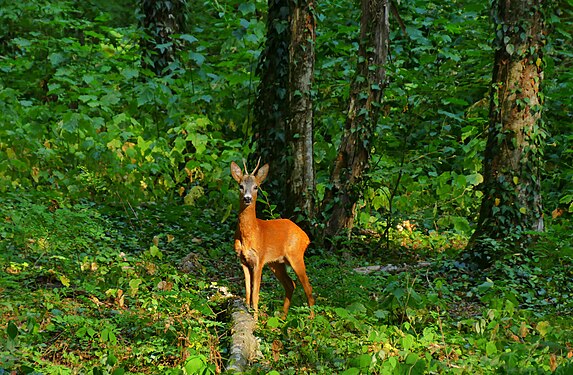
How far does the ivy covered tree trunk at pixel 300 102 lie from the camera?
9695 millimetres

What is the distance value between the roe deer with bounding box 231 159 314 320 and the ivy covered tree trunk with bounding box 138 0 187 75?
7.94 m

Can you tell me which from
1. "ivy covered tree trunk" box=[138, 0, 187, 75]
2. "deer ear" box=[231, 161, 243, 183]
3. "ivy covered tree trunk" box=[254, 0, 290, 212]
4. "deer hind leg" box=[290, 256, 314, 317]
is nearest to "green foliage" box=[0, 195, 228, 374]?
"deer hind leg" box=[290, 256, 314, 317]

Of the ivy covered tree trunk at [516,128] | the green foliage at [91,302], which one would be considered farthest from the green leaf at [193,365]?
the ivy covered tree trunk at [516,128]

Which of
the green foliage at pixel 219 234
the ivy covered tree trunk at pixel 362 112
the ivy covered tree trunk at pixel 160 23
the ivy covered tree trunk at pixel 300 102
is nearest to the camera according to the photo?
the green foliage at pixel 219 234

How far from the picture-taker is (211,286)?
761 cm

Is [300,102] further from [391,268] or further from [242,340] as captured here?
[242,340]

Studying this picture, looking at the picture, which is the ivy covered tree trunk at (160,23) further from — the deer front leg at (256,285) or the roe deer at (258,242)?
the deer front leg at (256,285)

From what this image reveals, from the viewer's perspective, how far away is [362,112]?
10047mm

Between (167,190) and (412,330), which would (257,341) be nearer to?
(412,330)

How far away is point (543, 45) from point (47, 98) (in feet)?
32.2

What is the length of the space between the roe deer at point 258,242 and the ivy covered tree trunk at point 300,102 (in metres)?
2.55

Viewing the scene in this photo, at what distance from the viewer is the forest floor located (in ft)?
17.7

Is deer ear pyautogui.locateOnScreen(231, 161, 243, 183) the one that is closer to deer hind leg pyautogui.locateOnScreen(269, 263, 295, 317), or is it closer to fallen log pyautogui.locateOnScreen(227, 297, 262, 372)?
deer hind leg pyautogui.locateOnScreen(269, 263, 295, 317)

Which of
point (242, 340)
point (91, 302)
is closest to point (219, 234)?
point (91, 302)
